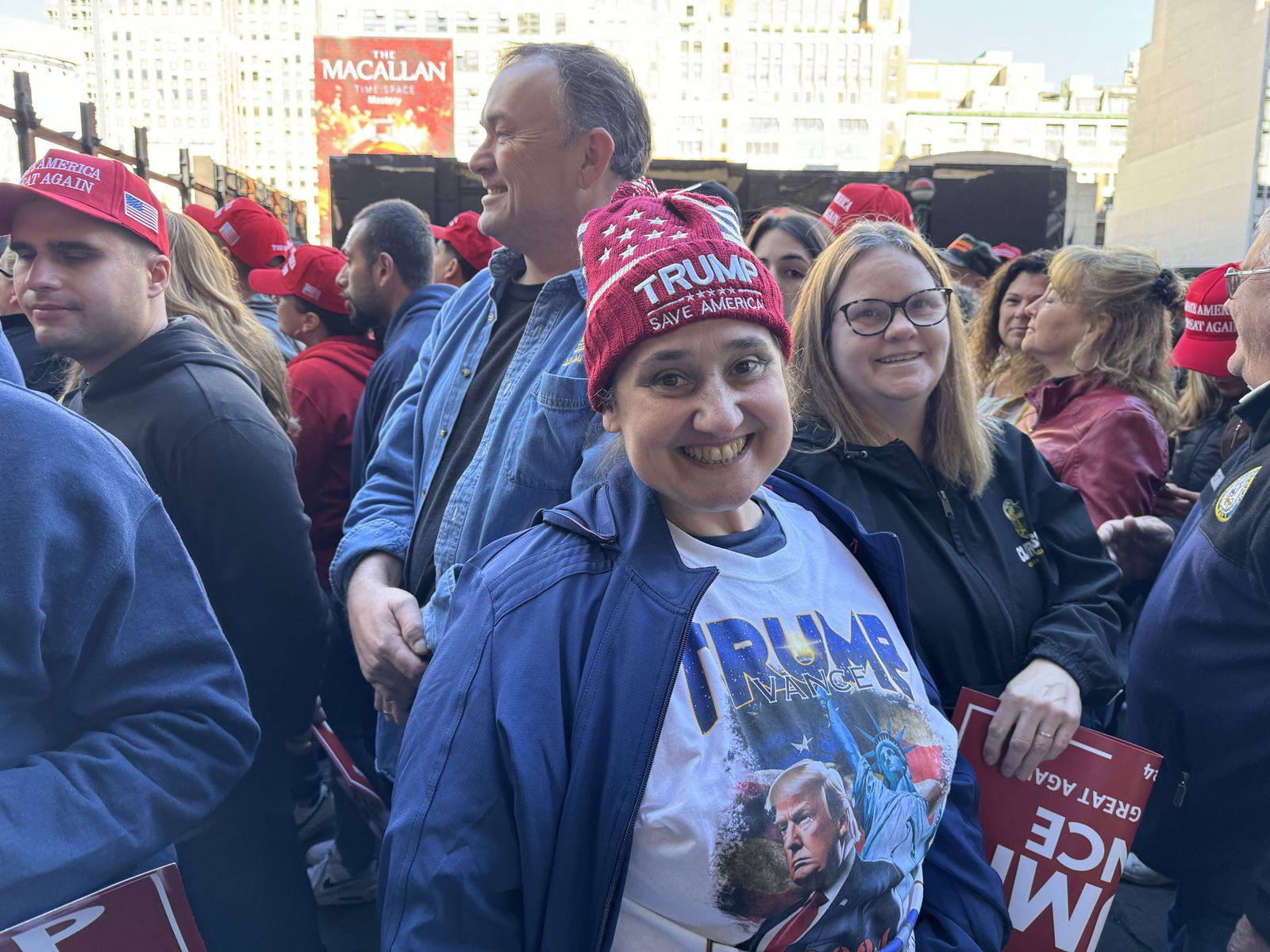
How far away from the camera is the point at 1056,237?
11.0 meters

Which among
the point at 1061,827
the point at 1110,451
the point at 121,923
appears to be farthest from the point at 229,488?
the point at 1110,451

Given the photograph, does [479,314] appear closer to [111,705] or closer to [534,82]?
[534,82]

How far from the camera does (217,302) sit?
3.16 metres

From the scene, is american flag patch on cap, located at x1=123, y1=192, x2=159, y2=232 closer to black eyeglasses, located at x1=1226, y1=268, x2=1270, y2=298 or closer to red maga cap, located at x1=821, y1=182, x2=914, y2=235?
red maga cap, located at x1=821, y1=182, x2=914, y2=235

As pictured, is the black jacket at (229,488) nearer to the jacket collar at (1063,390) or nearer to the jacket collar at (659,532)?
the jacket collar at (659,532)

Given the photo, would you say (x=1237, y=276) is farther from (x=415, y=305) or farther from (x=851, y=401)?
(x=415, y=305)

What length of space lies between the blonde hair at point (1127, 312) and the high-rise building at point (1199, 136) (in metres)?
38.6

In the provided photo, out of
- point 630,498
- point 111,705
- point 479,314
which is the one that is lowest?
point 111,705

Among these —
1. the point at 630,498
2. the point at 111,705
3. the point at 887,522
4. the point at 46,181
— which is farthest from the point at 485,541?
the point at 46,181

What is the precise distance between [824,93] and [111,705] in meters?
84.1

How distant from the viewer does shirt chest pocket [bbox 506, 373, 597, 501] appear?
1.89m

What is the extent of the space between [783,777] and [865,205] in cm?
311

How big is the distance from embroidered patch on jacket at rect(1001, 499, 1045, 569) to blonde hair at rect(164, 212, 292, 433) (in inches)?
86.1

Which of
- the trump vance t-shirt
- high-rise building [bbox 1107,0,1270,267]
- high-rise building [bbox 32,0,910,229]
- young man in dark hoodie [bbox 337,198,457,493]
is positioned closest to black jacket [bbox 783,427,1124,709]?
the trump vance t-shirt
